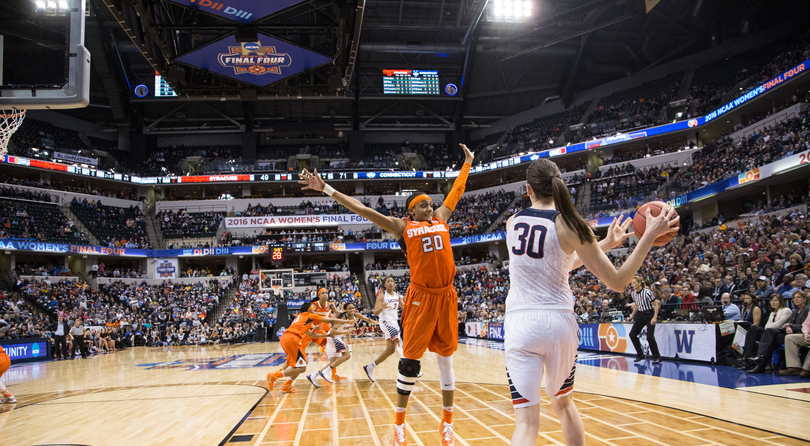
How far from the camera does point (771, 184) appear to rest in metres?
23.5

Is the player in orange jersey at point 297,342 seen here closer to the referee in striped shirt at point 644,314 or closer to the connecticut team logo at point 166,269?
the referee in striped shirt at point 644,314

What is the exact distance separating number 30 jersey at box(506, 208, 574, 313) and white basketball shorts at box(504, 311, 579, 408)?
0.08 m

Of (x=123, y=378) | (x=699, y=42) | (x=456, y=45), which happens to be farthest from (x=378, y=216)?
(x=699, y=42)

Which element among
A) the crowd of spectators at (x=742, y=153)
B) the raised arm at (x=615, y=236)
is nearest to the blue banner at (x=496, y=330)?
the crowd of spectators at (x=742, y=153)

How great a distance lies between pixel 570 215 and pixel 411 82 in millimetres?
38105

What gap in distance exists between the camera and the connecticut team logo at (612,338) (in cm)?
1153

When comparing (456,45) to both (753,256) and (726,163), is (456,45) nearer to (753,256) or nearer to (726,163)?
(726,163)

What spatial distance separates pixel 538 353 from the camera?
101 inches

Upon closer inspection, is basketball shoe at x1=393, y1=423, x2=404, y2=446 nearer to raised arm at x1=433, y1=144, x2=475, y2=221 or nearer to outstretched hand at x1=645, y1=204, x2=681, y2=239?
raised arm at x1=433, y1=144, x2=475, y2=221

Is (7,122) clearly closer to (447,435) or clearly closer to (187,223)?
(447,435)

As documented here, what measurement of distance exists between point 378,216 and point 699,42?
39.0 meters

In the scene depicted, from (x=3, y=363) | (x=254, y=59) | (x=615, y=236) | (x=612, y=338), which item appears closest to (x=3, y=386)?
(x=3, y=363)

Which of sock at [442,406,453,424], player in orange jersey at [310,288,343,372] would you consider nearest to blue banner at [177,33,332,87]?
player in orange jersey at [310,288,343,372]

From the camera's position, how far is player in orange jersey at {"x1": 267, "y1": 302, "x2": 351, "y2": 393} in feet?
25.8
